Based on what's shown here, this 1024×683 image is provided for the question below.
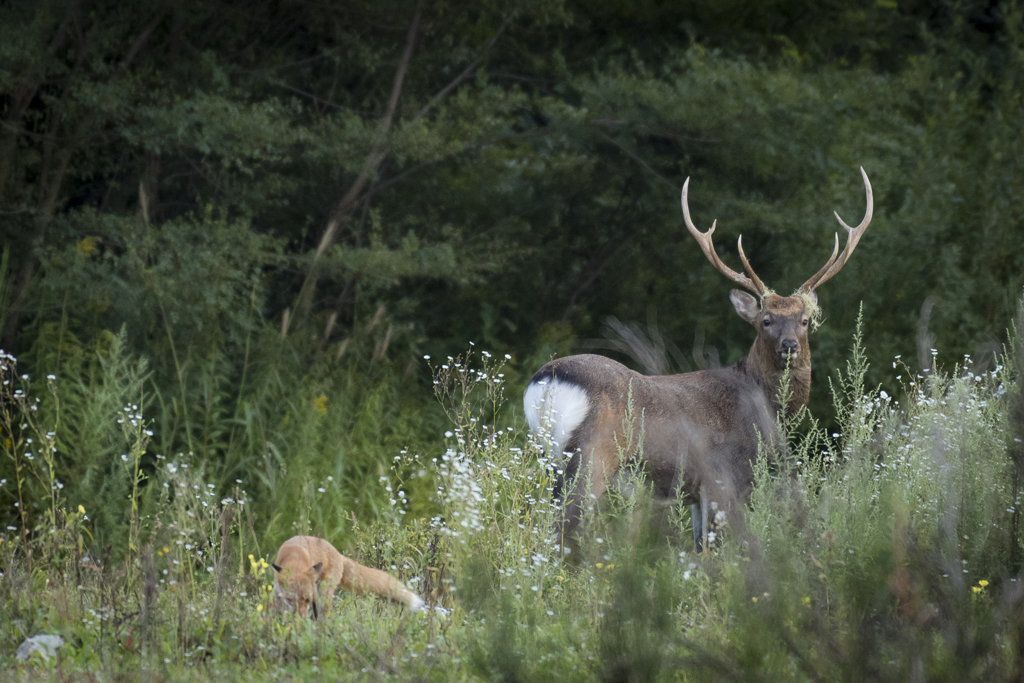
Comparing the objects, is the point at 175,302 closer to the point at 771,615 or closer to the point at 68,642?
the point at 68,642

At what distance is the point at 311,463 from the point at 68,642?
9.09 feet

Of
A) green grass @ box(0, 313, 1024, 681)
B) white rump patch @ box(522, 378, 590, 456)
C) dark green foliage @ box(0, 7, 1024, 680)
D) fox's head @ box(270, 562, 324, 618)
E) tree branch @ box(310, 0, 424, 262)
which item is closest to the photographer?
green grass @ box(0, 313, 1024, 681)

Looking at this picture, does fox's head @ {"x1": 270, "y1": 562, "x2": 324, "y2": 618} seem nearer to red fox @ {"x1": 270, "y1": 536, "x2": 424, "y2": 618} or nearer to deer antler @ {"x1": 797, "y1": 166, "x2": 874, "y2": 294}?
red fox @ {"x1": 270, "y1": 536, "x2": 424, "y2": 618}

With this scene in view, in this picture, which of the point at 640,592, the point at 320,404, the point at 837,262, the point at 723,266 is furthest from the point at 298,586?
the point at 320,404

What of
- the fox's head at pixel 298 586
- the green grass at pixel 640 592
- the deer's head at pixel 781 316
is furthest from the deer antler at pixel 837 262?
the fox's head at pixel 298 586

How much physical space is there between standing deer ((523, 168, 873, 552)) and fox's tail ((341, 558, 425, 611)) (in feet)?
2.27

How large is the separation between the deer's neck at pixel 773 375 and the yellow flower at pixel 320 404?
2.87 m

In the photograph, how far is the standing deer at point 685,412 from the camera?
4.33 metres

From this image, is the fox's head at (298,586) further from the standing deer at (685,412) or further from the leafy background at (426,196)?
the leafy background at (426,196)

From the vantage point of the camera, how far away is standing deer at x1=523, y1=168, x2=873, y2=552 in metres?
4.33

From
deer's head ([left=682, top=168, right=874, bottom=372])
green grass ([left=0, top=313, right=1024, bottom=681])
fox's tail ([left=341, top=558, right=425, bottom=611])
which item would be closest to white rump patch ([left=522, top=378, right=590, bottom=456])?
green grass ([left=0, top=313, right=1024, bottom=681])

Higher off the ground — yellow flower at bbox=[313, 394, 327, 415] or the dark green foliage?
the dark green foliage

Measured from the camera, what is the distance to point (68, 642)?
3.54 metres

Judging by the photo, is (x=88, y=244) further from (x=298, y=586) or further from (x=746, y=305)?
(x=746, y=305)
